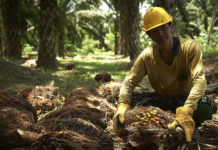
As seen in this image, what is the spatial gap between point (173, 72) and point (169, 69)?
6 centimetres

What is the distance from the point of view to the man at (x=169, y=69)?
252 centimetres

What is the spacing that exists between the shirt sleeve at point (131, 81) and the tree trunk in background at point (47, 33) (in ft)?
25.9

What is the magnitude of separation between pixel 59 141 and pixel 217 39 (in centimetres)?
2174

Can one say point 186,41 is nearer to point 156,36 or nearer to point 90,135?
point 156,36

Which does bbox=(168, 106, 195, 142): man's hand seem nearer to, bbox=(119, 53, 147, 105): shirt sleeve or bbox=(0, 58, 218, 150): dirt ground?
bbox=(0, 58, 218, 150): dirt ground

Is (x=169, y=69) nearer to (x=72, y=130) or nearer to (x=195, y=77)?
(x=195, y=77)

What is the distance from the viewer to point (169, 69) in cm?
286

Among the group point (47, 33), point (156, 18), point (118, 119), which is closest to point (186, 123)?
point (118, 119)

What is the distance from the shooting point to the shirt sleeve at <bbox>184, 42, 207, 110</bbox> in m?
2.41

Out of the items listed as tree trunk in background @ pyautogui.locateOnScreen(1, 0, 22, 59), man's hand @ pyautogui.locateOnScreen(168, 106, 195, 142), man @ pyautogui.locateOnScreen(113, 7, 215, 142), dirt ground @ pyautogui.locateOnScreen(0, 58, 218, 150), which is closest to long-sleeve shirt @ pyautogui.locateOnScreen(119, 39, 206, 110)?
man @ pyautogui.locateOnScreen(113, 7, 215, 142)

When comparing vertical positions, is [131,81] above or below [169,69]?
below

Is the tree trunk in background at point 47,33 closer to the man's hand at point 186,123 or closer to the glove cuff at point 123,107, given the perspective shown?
the glove cuff at point 123,107

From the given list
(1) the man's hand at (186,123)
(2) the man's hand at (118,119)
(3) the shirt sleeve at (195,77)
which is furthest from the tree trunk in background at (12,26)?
(1) the man's hand at (186,123)

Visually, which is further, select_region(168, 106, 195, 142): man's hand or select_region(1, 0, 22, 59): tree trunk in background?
select_region(1, 0, 22, 59): tree trunk in background
